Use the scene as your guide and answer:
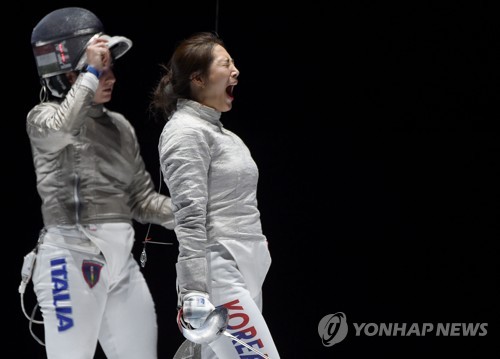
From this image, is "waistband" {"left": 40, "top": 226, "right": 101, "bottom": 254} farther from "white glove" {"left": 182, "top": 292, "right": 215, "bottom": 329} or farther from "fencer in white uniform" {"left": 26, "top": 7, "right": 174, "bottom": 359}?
"white glove" {"left": 182, "top": 292, "right": 215, "bottom": 329}

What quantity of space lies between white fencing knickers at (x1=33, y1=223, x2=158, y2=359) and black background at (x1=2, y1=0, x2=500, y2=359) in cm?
74

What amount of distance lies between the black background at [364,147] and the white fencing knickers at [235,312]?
1.06 m

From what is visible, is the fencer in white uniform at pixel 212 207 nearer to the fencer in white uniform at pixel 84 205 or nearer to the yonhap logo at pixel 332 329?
the fencer in white uniform at pixel 84 205

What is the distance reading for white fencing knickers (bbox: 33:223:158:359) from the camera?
239 centimetres

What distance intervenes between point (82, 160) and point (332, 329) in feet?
3.54

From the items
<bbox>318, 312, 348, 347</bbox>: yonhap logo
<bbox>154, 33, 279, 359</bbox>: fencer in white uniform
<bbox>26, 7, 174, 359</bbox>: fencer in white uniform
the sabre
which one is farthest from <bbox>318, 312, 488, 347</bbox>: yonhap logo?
the sabre

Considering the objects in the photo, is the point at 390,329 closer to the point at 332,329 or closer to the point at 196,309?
the point at 332,329

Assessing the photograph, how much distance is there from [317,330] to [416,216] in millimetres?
545

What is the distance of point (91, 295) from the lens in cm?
241

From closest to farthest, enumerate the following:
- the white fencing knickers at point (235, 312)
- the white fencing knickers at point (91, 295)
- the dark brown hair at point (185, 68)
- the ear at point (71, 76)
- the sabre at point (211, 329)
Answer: the sabre at point (211, 329), the white fencing knickers at point (235, 312), the dark brown hair at point (185, 68), the white fencing knickers at point (91, 295), the ear at point (71, 76)

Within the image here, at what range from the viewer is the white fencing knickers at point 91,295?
94.0 inches

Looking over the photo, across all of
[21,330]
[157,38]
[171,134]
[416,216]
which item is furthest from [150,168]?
[171,134]

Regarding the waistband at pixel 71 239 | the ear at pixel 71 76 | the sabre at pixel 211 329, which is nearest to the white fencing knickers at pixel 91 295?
the waistband at pixel 71 239

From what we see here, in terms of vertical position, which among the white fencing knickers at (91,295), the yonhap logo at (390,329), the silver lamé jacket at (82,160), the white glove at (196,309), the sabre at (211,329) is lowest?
the yonhap logo at (390,329)
